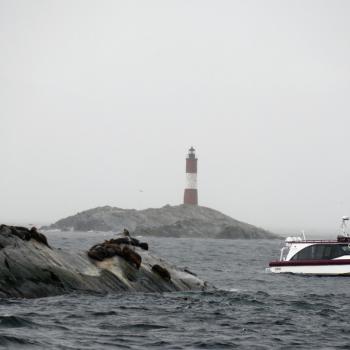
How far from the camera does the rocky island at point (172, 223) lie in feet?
553

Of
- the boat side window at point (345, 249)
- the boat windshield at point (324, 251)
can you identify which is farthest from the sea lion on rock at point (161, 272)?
the boat side window at point (345, 249)

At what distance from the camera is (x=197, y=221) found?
171 m

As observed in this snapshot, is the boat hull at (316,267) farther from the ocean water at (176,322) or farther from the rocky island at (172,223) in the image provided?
the rocky island at (172,223)

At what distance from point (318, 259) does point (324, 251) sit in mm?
657

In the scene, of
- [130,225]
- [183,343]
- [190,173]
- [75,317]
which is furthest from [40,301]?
[130,225]

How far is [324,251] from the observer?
50938mm

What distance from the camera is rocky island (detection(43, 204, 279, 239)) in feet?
553

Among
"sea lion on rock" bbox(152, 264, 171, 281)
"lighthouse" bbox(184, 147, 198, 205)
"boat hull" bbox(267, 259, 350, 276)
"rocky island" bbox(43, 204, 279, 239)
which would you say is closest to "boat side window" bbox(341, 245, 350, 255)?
"boat hull" bbox(267, 259, 350, 276)

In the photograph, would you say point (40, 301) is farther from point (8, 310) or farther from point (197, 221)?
point (197, 221)

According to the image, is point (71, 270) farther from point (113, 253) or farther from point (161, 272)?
point (161, 272)

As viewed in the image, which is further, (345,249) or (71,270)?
(345,249)

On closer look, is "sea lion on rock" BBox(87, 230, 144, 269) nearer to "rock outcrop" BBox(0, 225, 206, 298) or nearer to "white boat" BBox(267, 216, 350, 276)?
"rock outcrop" BBox(0, 225, 206, 298)

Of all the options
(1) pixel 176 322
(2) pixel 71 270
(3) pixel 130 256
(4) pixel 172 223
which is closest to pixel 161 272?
(3) pixel 130 256

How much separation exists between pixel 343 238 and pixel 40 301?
94.9 feet
